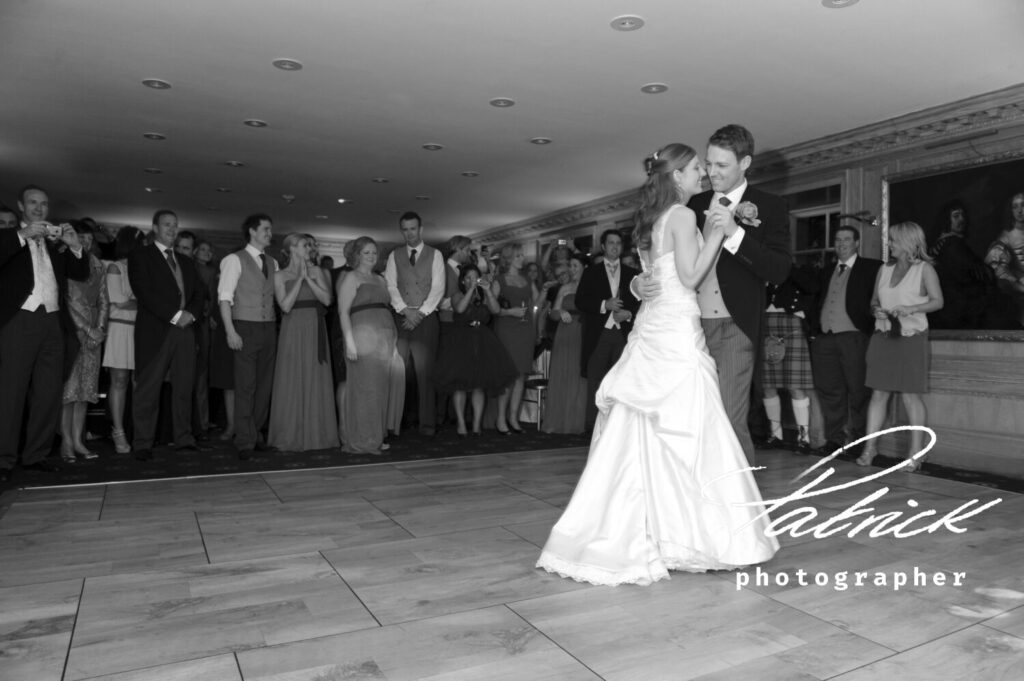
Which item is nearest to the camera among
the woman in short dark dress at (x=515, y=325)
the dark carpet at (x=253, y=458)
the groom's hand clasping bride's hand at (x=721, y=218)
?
the groom's hand clasping bride's hand at (x=721, y=218)

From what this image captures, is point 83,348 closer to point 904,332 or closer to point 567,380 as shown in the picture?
point 567,380

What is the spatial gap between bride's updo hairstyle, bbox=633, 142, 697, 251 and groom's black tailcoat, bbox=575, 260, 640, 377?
2956mm

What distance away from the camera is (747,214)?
8.27 ft

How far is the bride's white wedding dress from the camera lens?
2453 millimetres

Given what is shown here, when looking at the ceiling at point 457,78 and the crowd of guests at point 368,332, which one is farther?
the crowd of guests at point 368,332

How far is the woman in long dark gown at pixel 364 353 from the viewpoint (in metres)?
4.99

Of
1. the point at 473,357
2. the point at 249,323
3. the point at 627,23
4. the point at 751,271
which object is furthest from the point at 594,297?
the point at 751,271

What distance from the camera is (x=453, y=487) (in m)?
3.94

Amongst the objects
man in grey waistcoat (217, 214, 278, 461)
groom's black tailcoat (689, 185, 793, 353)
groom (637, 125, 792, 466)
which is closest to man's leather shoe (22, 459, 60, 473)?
man in grey waistcoat (217, 214, 278, 461)

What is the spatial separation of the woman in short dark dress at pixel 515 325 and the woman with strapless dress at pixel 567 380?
0.22 metres

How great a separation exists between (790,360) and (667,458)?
380cm

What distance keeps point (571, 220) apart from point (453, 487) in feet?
25.8

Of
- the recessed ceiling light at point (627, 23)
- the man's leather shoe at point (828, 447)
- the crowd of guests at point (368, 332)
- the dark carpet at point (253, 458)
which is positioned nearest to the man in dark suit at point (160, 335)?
the crowd of guests at point (368, 332)

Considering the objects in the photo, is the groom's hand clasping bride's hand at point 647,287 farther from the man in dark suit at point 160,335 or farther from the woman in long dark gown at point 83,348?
the woman in long dark gown at point 83,348
